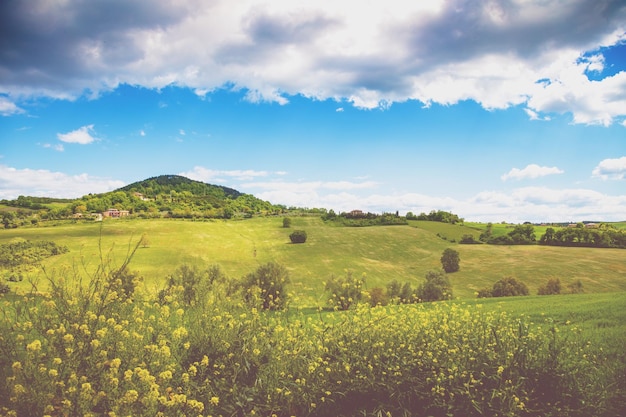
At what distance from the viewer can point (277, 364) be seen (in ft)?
24.9

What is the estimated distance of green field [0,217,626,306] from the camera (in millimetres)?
64838

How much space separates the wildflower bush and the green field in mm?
45951

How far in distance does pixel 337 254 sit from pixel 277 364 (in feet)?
252

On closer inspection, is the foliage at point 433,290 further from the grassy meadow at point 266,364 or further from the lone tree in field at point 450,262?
the grassy meadow at point 266,364

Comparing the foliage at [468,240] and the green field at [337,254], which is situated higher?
the foliage at [468,240]

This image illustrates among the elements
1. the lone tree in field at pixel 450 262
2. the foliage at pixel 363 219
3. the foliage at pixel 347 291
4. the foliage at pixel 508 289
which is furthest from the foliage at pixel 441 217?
the foliage at pixel 347 291

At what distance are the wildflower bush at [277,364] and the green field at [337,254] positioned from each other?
46.0 meters

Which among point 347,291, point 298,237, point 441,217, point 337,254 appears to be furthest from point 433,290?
point 441,217

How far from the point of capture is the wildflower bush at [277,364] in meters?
6.33

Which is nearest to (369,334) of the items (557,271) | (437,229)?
(557,271)

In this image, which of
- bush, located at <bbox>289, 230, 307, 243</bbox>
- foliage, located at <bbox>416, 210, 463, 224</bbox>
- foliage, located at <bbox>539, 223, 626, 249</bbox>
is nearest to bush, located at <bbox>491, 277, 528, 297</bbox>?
foliage, located at <bbox>539, 223, 626, 249</bbox>

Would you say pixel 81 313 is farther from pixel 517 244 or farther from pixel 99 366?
pixel 517 244

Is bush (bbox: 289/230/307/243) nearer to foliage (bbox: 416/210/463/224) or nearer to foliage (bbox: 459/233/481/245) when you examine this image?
foliage (bbox: 459/233/481/245)

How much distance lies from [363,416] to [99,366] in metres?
4.60
